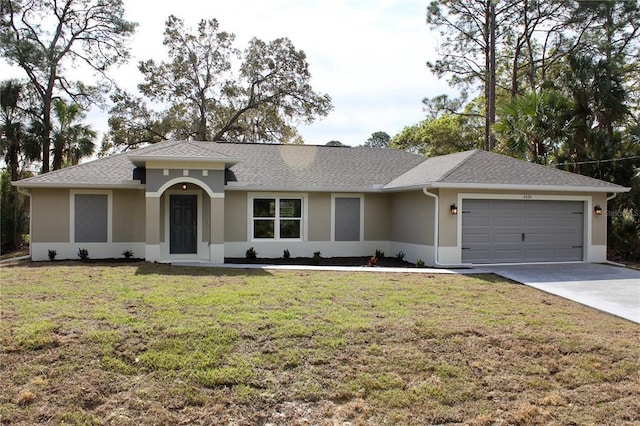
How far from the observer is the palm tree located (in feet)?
76.6

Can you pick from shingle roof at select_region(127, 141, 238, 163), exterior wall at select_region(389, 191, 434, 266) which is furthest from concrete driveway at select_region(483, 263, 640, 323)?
shingle roof at select_region(127, 141, 238, 163)

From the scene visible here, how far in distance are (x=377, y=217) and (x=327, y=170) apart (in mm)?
2538

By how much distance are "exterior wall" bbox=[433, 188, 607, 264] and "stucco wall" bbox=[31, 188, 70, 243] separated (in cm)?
1133

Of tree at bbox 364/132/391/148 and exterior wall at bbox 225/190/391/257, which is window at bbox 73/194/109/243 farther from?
tree at bbox 364/132/391/148

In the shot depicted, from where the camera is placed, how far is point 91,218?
1559 cm

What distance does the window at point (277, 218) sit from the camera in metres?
16.4

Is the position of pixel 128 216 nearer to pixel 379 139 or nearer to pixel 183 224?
pixel 183 224

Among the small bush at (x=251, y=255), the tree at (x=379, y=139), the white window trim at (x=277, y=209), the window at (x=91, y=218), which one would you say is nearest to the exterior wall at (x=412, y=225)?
the white window trim at (x=277, y=209)

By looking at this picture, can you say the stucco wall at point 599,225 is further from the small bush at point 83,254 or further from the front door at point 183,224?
the small bush at point 83,254

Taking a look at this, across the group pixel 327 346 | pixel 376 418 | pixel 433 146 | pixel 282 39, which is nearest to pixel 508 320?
pixel 327 346

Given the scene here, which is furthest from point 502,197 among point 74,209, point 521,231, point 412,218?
point 74,209

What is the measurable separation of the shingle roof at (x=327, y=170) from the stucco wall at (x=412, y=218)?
0.54m

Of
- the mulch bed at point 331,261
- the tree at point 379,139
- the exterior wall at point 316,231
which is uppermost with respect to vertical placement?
the tree at point 379,139

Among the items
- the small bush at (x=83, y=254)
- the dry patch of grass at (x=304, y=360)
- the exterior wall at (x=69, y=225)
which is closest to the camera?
the dry patch of grass at (x=304, y=360)
